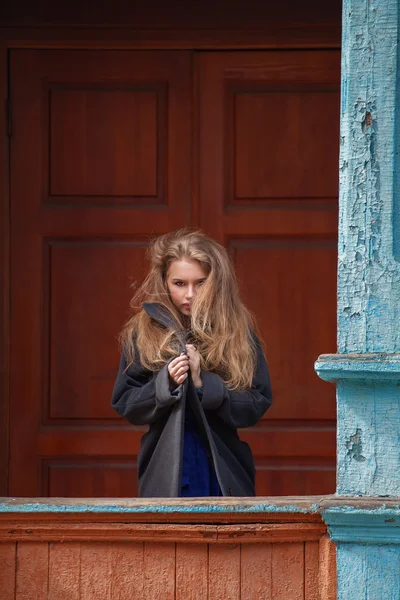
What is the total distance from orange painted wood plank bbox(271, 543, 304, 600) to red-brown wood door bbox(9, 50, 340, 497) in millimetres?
1769

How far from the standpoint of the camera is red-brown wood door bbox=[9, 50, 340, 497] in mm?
5324

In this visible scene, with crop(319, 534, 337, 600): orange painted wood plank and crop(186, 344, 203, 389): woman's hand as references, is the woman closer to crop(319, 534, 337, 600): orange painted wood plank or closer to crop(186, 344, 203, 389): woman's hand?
crop(186, 344, 203, 389): woman's hand

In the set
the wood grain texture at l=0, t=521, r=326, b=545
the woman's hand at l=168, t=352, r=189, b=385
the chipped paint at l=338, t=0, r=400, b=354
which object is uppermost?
the chipped paint at l=338, t=0, r=400, b=354

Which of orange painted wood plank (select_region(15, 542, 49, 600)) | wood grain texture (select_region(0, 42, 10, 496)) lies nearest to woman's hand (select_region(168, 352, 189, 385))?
orange painted wood plank (select_region(15, 542, 49, 600))

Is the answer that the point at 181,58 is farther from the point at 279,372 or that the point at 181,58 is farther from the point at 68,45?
the point at 279,372

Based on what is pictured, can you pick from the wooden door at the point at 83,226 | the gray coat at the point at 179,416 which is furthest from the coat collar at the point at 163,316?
the wooden door at the point at 83,226

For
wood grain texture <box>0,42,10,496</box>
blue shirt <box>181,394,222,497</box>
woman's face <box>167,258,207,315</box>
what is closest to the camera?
blue shirt <box>181,394,222,497</box>

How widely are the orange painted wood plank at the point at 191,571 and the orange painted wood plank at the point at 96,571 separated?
222 mm

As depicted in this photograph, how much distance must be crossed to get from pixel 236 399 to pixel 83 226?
1.68 meters

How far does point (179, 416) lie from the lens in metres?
3.87

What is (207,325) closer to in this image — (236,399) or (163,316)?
(163,316)

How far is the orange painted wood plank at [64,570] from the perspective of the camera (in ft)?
11.7

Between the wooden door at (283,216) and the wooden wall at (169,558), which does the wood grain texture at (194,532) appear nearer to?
the wooden wall at (169,558)

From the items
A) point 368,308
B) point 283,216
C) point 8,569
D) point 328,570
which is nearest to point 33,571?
point 8,569
